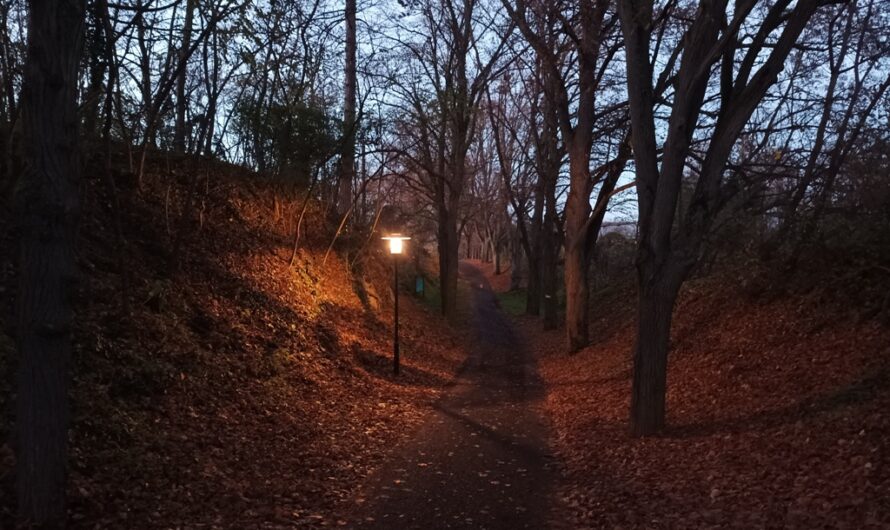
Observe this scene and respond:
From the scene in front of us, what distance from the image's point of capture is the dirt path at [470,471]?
5.96m

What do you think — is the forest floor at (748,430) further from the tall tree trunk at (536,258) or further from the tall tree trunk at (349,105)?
the tall tree trunk at (536,258)

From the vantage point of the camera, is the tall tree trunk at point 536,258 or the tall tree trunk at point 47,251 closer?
the tall tree trunk at point 47,251

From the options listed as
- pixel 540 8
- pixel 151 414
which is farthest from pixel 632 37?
pixel 151 414

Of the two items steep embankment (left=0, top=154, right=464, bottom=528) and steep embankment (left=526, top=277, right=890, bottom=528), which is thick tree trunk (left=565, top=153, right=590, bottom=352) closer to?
steep embankment (left=526, top=277, right=890, bottom=528)

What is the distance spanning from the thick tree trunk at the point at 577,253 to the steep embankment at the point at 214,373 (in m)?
3.97

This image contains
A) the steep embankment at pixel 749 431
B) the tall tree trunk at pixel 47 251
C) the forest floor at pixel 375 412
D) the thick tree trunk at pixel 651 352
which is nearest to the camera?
the tall tree trunk at pixel 47 251

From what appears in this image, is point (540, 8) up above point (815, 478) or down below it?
above

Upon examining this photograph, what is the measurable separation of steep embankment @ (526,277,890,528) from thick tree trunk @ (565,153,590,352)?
3.77 m

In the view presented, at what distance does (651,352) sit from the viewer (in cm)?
795

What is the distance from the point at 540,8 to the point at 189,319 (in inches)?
333

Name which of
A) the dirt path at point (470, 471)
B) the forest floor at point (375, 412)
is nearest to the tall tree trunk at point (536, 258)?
the forest floor at point (375, 412)

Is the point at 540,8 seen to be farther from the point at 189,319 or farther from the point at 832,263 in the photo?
the point at 189,319

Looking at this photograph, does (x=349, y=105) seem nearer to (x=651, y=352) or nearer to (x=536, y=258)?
(x=651, y=352)

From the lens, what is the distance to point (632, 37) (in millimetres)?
8523
